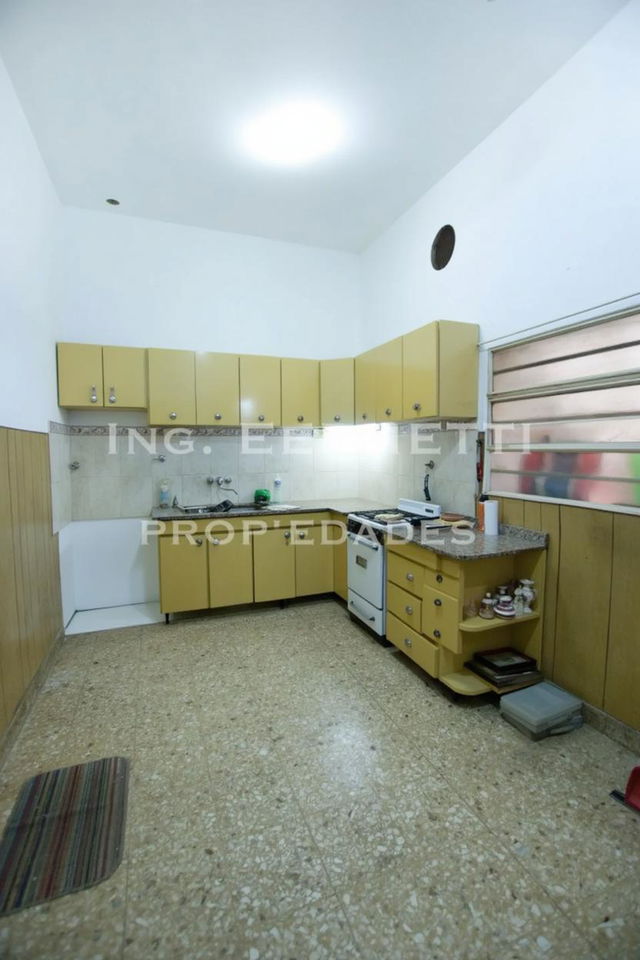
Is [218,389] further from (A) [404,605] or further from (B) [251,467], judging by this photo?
(A) [404,605]

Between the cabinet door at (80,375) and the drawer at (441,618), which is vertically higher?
the cabinet door at (80,375)

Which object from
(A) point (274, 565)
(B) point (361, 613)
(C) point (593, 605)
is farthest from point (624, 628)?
(A) point (274, 565)

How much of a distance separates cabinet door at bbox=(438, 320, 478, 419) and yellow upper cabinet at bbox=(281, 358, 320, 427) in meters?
1.42

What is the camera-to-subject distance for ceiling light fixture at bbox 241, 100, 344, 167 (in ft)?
7.86

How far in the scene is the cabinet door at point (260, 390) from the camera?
360cm

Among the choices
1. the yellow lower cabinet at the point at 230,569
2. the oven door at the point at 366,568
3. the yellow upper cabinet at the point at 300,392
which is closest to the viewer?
the oven door at the point at 366,568

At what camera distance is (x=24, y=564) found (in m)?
2.28

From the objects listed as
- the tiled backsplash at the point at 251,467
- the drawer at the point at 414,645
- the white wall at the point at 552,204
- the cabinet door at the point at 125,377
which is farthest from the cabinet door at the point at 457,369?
the cabinet door at the point at 125,377

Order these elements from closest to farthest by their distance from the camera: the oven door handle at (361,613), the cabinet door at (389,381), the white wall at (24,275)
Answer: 1. the white wall at (24,275)
2. the oven door handle at (361,613)
3. the cabinet door at (389,381)

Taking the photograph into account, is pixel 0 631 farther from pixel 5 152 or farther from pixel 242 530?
pixel 5 152

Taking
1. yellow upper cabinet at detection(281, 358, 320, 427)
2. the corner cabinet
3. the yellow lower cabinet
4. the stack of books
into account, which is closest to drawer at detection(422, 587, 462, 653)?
the corner cabinet

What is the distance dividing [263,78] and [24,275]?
5.67 ft

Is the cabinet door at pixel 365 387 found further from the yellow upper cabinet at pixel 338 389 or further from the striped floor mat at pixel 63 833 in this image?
the striped floor mat at pixel 63 833

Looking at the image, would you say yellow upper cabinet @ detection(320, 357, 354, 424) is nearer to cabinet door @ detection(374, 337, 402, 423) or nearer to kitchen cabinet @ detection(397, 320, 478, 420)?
cabinet door @ detection(374, 337, 402, 423)
